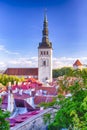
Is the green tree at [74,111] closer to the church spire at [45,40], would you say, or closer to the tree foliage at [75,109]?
the tree foliage at [75,109]

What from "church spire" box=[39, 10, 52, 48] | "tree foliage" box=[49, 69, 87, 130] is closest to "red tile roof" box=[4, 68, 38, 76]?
"church spire" box=[39, 10, 52, 48]

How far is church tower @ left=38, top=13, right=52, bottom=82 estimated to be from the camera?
219ft

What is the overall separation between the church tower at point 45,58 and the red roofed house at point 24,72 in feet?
11.7

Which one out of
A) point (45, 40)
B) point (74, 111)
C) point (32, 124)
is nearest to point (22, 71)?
point (45, 40)

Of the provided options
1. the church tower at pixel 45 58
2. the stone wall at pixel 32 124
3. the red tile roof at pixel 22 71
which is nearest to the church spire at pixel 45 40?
the church tower at pixel 45 58

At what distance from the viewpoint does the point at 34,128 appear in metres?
8.53

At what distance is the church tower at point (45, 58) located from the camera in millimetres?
66750

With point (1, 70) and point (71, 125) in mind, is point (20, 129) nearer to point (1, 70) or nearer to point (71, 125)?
point (71, 125)

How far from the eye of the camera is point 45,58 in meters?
68.8

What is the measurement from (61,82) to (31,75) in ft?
210

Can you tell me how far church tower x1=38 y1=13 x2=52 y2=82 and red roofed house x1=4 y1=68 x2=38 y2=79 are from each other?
3.57 meters

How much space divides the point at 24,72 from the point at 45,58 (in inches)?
307

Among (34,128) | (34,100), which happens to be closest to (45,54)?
(34,100)

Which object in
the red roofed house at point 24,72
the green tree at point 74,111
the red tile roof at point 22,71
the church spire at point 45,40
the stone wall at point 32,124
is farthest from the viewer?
the red tile roof at point 22,71
